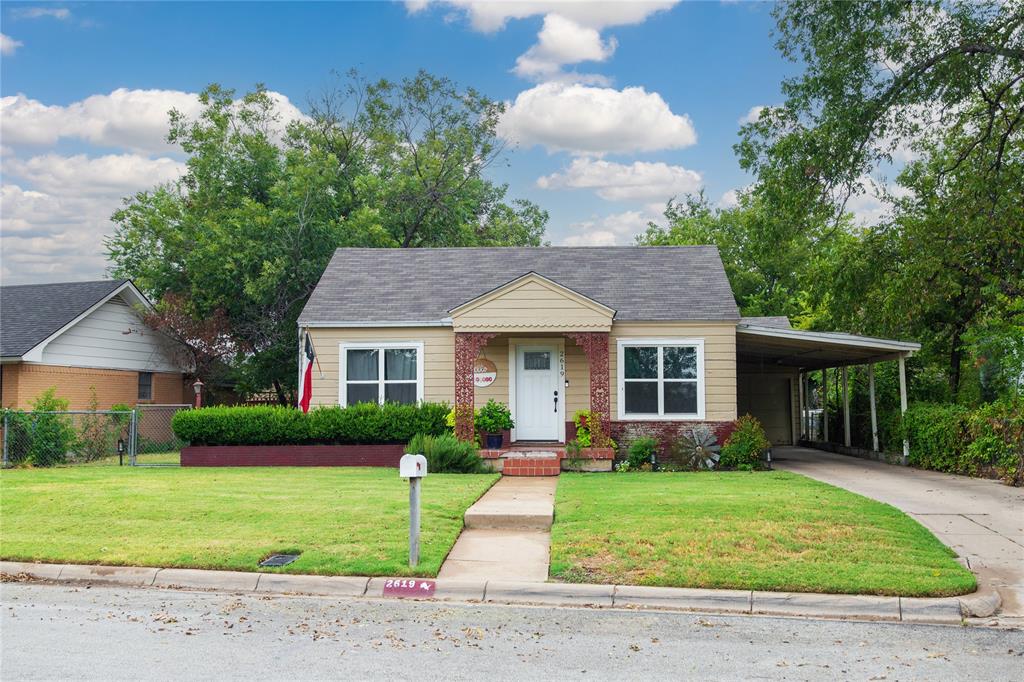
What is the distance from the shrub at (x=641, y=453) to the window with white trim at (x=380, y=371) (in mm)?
4761

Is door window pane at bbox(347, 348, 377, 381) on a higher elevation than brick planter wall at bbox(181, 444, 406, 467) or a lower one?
higher

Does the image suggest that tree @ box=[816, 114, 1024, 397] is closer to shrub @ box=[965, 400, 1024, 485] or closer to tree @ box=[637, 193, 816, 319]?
shrub @ box=[965, 400, 1024, 485]

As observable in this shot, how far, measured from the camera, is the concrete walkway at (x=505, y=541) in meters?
8.24

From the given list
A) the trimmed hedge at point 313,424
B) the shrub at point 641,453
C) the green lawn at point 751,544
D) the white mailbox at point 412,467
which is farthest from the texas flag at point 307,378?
the white mailbox at point 412,467

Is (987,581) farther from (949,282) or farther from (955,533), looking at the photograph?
(949,282)

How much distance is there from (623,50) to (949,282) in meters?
11.4

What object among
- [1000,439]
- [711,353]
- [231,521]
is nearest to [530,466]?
[711,353]

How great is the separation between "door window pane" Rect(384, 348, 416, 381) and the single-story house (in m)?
0.02

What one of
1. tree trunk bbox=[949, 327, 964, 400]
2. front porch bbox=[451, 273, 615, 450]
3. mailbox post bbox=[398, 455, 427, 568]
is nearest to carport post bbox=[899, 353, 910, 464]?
tree trunk bbox=[949, 327, 964, 400]

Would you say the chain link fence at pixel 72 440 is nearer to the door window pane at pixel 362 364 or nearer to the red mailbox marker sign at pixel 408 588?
the door window pane at pixel 362 364

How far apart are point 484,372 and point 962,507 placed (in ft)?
31.7

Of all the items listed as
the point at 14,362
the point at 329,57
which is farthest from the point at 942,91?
the point at 329,57

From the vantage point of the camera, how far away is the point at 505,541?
377 inches

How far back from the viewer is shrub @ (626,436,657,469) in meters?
17.0
